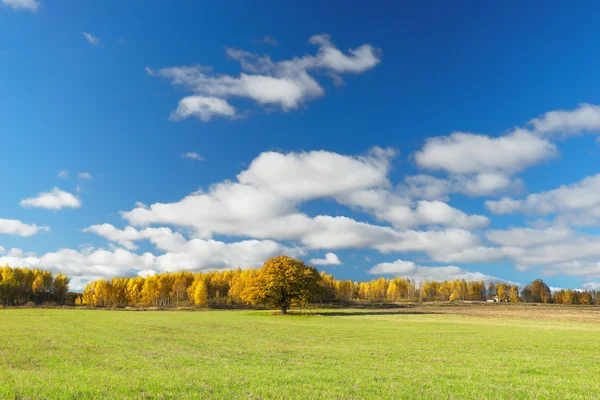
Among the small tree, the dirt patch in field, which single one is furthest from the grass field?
the dirt patch in field

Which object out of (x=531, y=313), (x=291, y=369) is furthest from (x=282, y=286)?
(x=291, y=369)

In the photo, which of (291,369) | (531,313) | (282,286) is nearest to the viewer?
(291,369)

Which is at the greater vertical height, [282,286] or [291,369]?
[282,286]

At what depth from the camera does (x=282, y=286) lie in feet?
331

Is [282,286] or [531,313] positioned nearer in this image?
[282,286]

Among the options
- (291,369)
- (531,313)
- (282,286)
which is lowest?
(531,313)

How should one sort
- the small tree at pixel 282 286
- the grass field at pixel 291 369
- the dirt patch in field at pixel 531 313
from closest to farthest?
the grass field at pixel 291 369, the dirt patch in field at pixel 531 313, the small tree at pixel 282 286

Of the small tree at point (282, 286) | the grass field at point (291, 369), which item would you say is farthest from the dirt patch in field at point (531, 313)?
the grass field at point (291, 369)

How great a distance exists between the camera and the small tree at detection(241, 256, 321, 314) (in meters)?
100

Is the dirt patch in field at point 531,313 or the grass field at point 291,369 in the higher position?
the grass field at point 291,369

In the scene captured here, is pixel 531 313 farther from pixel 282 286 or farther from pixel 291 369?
pixel 291 369

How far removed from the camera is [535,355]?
3130 centimetres

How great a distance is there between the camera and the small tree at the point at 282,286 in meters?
100

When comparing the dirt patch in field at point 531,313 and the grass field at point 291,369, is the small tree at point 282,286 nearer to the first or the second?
the dirt patch in field at point 531,313
